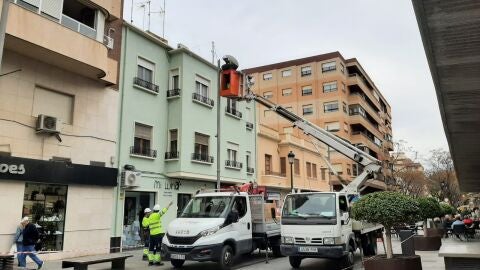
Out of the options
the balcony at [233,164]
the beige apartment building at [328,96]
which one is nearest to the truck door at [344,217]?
the balcony at [233,164]

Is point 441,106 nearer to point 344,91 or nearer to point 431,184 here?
point 344,91

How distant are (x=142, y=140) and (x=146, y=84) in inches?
105

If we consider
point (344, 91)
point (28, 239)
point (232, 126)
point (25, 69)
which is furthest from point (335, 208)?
point (344, 91)

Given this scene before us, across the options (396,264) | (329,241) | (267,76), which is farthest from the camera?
(267,76)

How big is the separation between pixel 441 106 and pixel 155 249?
32.7ft

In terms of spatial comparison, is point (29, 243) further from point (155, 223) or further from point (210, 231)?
point (210, 231)

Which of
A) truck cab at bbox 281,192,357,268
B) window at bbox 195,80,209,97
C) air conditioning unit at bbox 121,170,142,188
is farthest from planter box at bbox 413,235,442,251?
window at bbox 195,80,209,97

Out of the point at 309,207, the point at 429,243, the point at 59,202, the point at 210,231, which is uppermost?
the point at 59,202

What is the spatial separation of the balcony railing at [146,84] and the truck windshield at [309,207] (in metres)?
9.44

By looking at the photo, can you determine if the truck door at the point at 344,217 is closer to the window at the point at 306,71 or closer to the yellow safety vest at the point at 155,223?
the yellow safety vest at the point at 155,223

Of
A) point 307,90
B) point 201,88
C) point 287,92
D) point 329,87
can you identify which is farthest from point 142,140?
point 287,92

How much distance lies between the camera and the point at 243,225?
43.4 feet

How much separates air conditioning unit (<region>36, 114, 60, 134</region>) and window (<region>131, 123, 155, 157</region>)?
4.25 m

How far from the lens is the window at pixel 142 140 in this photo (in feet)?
60.7
